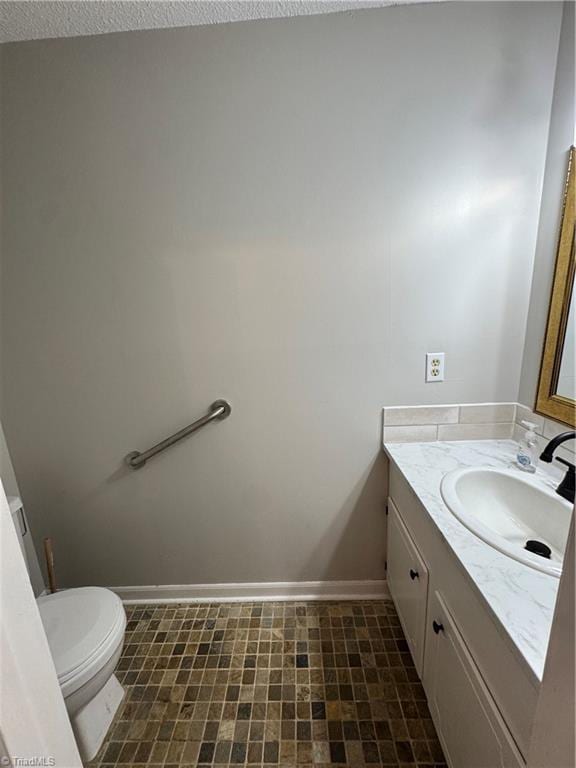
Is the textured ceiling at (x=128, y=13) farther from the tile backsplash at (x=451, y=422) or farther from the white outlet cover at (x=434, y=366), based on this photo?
the tile backsplash at (x=451, y=422)

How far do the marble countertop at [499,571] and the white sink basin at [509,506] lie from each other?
4 centimetres

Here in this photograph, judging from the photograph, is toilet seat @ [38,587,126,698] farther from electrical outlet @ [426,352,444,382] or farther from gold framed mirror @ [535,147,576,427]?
gold framed mirror @ [535,147,576,427]

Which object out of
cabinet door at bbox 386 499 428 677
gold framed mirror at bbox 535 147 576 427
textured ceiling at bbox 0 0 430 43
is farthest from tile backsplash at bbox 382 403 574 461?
textured ceiling at bbox 0 0 430 43

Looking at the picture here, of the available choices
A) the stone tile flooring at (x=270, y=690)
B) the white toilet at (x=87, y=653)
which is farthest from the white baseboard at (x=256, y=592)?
the white toilet at (x=87, y=653)

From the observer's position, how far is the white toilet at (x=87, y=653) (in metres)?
0.95

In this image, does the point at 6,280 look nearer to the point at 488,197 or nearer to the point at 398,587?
the point at 488,197

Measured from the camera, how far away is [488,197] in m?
1.19

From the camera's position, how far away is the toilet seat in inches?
37.3

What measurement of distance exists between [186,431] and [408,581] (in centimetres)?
103

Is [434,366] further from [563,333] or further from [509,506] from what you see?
[509,506]

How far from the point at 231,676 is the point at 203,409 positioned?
3.42ft

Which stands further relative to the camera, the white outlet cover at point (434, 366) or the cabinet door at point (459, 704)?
the white outlet cover at point (434, 366)

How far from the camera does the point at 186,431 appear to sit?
4.45 ft

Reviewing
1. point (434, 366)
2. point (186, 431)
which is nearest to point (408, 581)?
point (434, 366)
